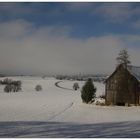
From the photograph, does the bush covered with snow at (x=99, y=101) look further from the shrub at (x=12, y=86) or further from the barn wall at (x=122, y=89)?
the shrub at (x=12, y=86)

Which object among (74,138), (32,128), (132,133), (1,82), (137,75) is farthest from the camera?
(137,75)

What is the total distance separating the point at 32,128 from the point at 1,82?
5144 mm

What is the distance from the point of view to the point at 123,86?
26516 mm

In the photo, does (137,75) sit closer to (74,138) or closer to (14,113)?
(14,113)

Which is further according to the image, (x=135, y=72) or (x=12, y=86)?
(x=135, y=72)

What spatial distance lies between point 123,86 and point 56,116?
9.25 meters

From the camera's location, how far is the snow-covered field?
1242 centimetres

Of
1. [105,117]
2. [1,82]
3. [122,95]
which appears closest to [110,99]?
[122,95]

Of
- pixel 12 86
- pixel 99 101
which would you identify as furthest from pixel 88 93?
pixel 12 86

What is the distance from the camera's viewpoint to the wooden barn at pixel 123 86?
25344 mm

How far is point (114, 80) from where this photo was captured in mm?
27625

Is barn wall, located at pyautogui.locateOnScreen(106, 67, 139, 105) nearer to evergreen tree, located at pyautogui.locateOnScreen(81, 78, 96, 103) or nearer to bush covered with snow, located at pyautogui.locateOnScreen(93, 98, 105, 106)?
bush covered with snow, located at pyautogui.locateOnScreen(93, 98, 105, 106)

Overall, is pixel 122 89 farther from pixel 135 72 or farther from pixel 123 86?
pixel 135 72

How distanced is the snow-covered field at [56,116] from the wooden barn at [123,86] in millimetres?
1007
